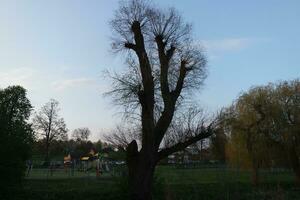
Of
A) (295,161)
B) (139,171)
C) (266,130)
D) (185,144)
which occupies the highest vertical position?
(266,130)

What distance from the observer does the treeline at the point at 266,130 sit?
37656 mm

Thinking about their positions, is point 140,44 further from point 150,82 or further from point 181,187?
point 181,187

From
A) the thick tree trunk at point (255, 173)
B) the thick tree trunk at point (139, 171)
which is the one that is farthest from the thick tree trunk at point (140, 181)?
the thick tree trunk at point (255, 173)

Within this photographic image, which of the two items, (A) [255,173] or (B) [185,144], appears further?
(A) [255,173]

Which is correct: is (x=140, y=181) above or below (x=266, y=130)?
below

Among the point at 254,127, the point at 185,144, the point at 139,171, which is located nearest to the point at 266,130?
the point at 254,127

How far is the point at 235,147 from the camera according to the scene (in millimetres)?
40938

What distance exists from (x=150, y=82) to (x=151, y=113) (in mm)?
1246

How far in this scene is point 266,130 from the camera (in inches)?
1522

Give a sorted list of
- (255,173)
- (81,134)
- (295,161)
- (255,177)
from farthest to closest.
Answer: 1. (81,134)
2. (255,173)
3. (255,177)
4. (295,161)

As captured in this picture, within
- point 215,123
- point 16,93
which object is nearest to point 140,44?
point 215,123

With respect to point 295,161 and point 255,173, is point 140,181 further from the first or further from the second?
point 295,161

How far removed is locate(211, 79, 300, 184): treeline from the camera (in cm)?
3766

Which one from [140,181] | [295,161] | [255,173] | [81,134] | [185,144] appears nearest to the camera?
[140,181]
